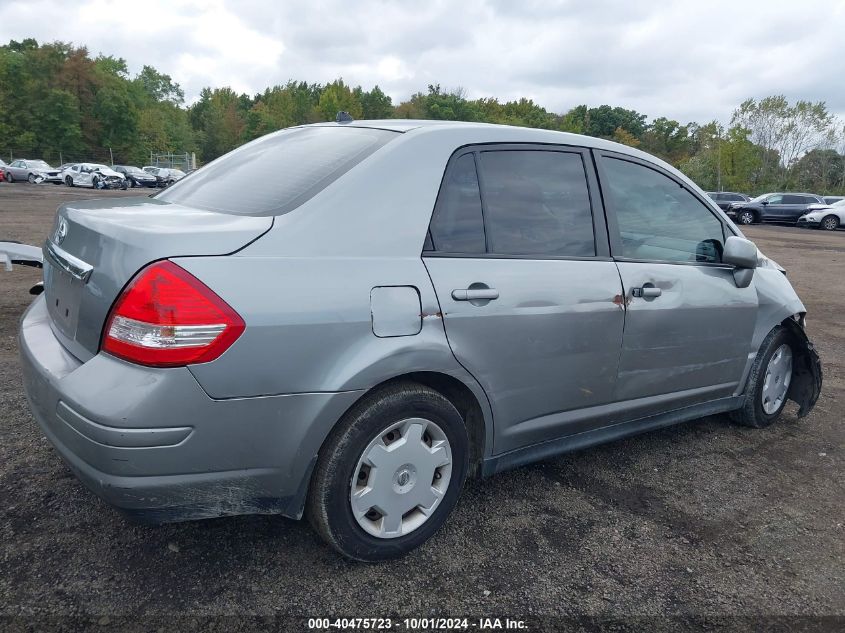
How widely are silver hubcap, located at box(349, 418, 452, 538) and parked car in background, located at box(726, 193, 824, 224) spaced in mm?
30585

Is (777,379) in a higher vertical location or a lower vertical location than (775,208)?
lower

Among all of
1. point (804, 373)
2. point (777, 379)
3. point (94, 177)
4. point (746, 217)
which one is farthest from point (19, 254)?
point (94, 177)

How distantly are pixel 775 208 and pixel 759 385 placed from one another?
29.8 metres

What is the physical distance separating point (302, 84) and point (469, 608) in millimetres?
101454

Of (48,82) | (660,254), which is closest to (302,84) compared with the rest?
(48,82)

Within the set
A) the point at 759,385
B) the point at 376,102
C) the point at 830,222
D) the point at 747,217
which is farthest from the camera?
the point at 376,102

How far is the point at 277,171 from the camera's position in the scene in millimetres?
2744

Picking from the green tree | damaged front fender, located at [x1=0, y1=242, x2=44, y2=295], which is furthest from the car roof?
the green tree

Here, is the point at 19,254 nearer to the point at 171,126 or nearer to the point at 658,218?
the point at 658,218

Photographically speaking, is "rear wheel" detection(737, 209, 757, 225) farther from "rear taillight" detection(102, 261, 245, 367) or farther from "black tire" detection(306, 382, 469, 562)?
"rear taillight" detection(102, 261, 245, 367)

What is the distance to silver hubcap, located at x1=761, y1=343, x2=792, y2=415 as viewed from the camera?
414cm

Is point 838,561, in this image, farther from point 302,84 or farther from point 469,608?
point 302,84

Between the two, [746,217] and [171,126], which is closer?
[746,217]

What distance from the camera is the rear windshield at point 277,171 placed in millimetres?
2469
